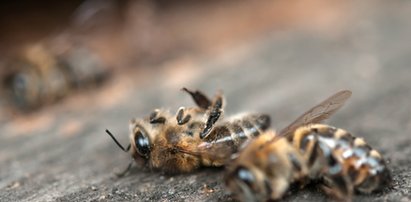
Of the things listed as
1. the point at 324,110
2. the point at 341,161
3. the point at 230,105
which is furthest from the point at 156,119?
the point at 230,105

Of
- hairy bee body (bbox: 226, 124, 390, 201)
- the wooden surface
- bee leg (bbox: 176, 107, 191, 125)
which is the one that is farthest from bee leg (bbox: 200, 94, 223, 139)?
hairy bee body (bbox: 226, 124, 390, 201)

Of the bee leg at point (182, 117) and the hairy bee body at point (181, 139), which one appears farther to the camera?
the bee leg at point (182, 117)

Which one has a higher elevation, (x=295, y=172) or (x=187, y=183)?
(x=187, y=183)

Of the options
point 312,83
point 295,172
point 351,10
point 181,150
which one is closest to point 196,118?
point 181,150

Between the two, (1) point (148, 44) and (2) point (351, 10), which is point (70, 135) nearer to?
(1) point (148, 44)

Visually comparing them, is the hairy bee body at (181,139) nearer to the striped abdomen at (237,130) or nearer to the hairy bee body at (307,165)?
the striped abdomen at (237,130)

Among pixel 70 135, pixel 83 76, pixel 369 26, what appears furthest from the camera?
pixel 369 26

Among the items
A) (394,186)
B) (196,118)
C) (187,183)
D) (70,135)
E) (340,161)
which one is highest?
(70,135)

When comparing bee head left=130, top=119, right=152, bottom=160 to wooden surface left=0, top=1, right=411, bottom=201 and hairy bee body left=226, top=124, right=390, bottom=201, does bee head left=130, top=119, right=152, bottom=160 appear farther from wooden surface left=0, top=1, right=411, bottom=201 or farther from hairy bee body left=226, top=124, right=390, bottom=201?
hairy bee body left=226, top=124, right=390, bottom=201

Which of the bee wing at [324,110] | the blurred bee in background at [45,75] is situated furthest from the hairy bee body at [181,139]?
the blurred bee in background at [45,75]
